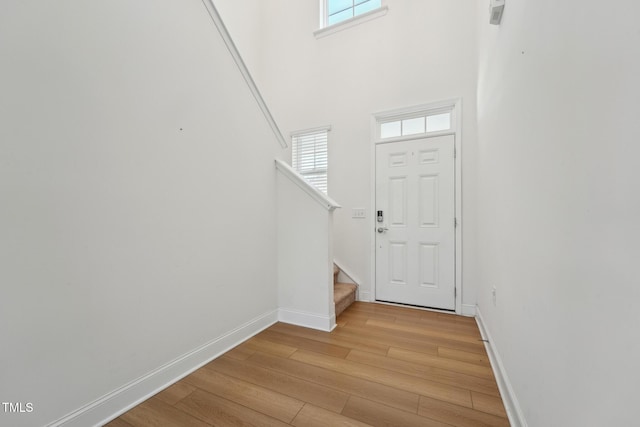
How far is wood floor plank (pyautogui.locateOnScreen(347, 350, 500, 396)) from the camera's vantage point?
149 cm

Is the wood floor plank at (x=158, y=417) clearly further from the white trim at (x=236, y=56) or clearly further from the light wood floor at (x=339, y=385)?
the white trim at (x=236, y=56)

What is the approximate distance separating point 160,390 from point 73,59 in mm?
1749

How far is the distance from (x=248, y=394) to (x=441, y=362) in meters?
1.30

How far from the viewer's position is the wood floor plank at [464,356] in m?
1.77

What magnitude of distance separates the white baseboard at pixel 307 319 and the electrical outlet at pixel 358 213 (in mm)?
1277

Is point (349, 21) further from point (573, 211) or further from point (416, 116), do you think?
point (573, 211)

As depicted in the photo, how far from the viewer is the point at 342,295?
2717 mm

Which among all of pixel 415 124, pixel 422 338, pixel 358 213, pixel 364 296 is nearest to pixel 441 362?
pixel 422 338

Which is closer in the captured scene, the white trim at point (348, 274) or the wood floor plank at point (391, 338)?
Result: the wood floor plank at point (391, 338)

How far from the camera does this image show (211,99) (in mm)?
1818

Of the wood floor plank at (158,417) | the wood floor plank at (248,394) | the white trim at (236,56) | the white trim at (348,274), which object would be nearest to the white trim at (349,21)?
the white trim at (236,56)

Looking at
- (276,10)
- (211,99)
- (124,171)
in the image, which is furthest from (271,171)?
(276,10)

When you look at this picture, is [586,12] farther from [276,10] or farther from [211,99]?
[276,10]

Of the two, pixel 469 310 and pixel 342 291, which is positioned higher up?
pixel 342 291
